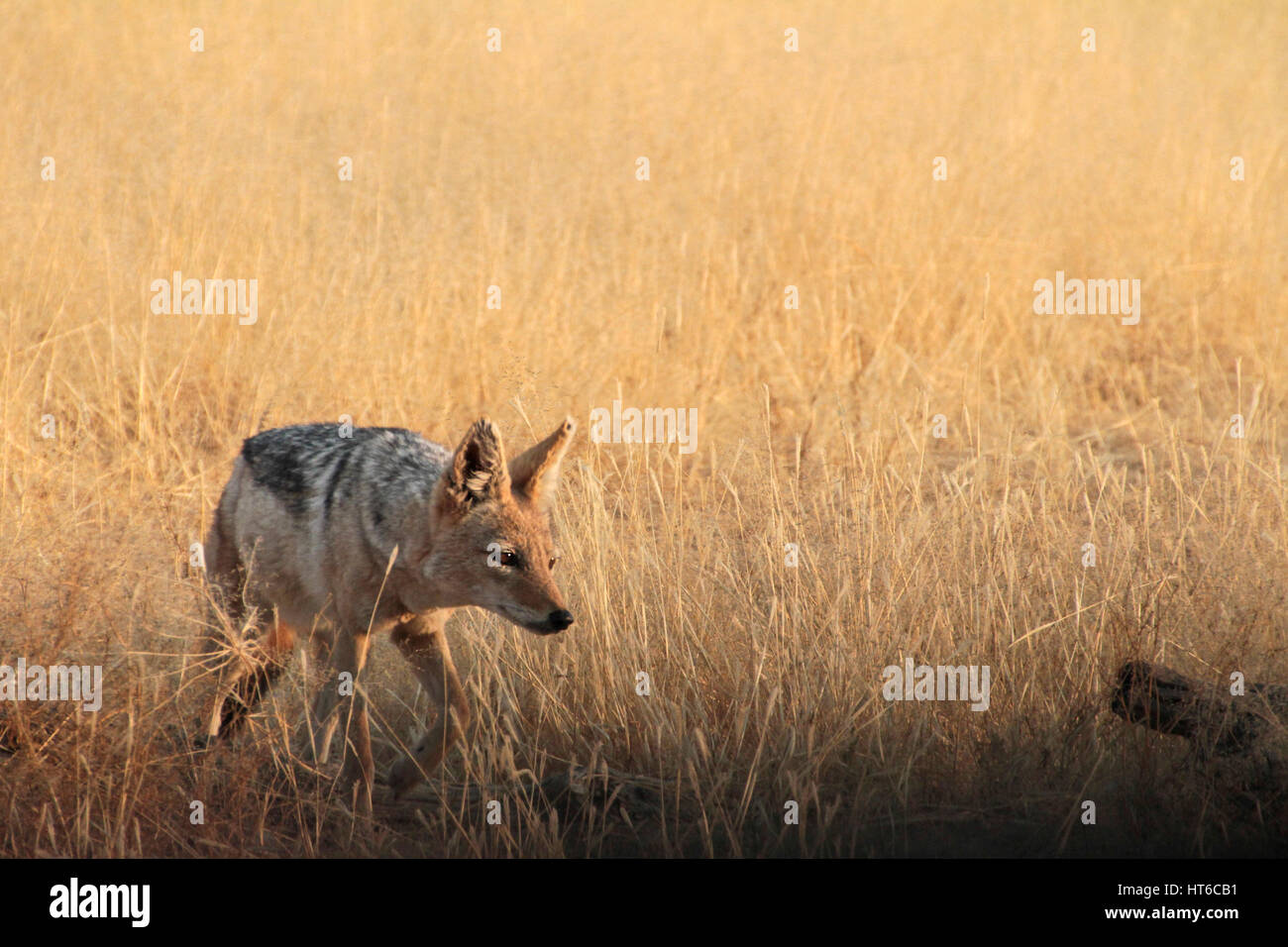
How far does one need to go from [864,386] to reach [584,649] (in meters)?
4.25

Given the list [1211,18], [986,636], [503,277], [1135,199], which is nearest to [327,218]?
[503,277]

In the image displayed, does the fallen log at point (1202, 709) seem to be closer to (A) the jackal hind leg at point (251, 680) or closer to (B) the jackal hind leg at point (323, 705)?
(B) the jackal hind leg at point (323, 705)

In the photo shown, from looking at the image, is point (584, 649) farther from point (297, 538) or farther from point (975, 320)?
point (975, 320)

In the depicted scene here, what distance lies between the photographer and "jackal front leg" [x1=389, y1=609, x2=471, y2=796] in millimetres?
4820

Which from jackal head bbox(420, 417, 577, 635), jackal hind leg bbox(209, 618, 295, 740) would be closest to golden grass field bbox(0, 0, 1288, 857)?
jackal hind leg bbox(209, 618, 295, 740)

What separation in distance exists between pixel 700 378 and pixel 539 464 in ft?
14.1

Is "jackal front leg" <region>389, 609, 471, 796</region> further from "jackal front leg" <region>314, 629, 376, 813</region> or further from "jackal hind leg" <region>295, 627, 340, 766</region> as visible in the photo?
"jackal hind leg" <region>295, 627, 340, 766</region>

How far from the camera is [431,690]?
4.90 metres

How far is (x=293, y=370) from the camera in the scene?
8.05 metres

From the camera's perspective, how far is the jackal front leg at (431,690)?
4820mm

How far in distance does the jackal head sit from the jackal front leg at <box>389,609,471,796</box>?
0.27 m

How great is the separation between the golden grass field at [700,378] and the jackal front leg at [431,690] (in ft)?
0.45

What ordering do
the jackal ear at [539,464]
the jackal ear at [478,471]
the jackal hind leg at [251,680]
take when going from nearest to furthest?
the jackal ear at [478,471] < the jackal ear at [539,464] < the jackal hind leg at [251,680]

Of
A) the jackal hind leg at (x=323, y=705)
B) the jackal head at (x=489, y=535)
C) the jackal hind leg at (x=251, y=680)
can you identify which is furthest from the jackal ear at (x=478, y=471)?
the jackal hind leg at (x=251, y=680)
